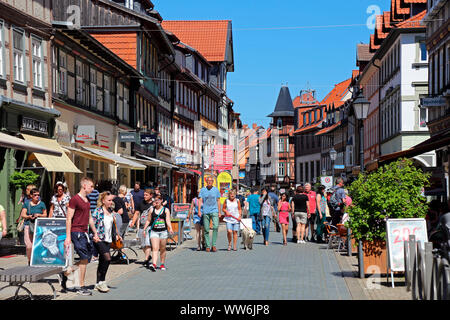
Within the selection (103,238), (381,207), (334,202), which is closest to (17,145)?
(103,238)

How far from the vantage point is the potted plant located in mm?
14047

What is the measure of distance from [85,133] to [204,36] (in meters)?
47.6

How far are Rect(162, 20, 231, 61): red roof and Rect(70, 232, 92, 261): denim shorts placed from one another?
205 feet

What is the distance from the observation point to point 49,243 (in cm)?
1305

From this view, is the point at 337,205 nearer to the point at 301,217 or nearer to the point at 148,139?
the point at 301,217

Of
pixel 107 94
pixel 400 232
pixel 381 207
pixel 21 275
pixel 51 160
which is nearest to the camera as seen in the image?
pixel 21 275

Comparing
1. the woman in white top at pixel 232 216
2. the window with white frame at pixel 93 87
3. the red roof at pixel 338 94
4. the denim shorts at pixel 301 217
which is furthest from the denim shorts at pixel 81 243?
the red roof at pixel 338 94

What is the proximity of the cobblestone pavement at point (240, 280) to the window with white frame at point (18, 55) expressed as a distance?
688 centimetres

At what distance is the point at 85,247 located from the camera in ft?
41.0

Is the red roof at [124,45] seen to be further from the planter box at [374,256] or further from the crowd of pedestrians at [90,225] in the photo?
the planter box at [374,256]

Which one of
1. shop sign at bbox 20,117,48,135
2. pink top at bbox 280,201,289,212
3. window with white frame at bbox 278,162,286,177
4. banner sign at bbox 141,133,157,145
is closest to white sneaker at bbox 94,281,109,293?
shop sign at bbox 20,117,48,135

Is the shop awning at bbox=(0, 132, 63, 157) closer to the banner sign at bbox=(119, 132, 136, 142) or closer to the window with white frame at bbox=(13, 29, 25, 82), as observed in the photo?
the window with white frame at bbox=(13, 29, 25, 82)

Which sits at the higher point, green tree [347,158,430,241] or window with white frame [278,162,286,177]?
window with white frame [278,162,286,177]
